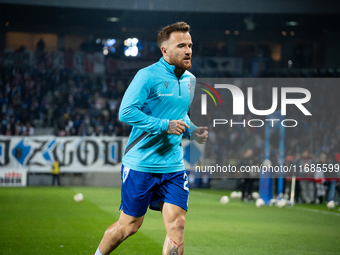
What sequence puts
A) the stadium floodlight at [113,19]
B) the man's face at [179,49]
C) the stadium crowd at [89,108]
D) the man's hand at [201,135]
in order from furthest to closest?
the stadium floodlight at [113,19] → the stadium crowd at [89,108] → the man's hand at [201,135] → the man's face at [179,49]

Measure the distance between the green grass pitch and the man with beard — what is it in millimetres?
2192

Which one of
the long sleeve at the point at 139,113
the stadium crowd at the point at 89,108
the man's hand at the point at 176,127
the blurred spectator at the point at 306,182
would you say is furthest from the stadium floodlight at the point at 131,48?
the man's hand at the point at 176,127

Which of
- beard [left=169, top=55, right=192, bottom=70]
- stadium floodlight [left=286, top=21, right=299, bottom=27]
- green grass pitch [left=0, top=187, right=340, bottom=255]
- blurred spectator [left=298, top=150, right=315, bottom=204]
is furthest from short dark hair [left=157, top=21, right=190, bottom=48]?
stadium floodlight [left=286, top=21, right=299, bottom=27]

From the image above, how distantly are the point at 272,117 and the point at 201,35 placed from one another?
1956cm

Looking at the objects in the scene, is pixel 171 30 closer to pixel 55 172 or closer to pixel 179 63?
pixel 179 63

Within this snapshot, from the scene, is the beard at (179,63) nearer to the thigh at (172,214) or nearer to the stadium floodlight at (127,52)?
the thigh at (172,214)

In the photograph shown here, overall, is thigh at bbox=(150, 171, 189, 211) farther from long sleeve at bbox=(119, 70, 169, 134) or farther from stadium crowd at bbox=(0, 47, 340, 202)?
stadium crowd at bbox=(0, 47, 340, 202)

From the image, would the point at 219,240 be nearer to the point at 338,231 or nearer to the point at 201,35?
the point at 338,231

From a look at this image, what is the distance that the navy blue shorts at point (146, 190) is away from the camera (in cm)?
384

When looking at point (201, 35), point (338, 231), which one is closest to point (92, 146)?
point (338, 231)

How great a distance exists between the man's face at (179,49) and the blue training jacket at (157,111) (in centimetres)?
8

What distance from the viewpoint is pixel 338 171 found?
15.3 metres

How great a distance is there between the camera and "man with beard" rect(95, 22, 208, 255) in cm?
380

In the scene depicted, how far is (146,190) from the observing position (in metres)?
3.85
